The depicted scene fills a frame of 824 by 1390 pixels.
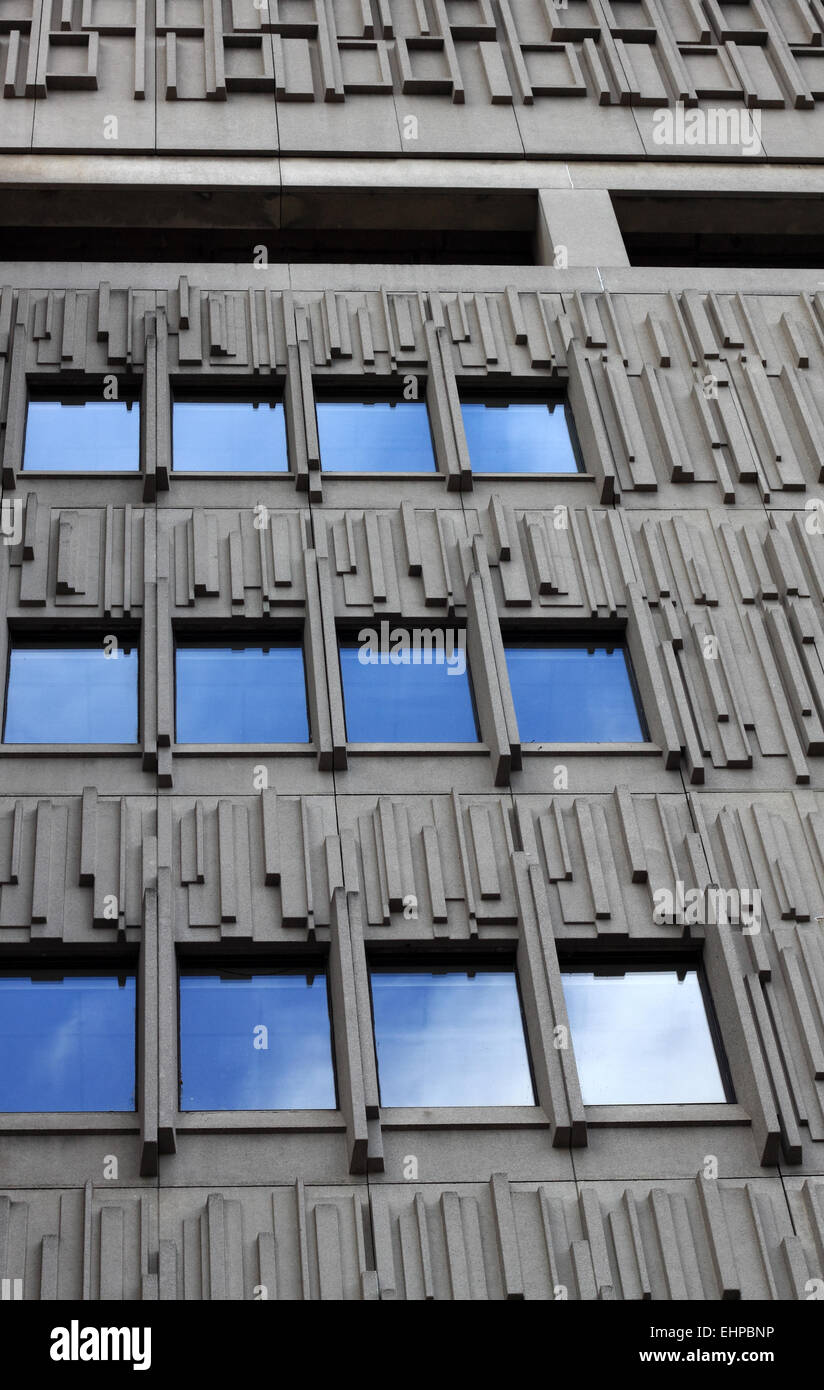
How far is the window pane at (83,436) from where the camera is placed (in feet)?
69.1

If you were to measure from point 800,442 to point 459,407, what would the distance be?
4345 mm

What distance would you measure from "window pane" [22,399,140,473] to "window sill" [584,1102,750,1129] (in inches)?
383

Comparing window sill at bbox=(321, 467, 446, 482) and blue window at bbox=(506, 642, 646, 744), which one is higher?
window sill at bbox=(321, 467, 446, 482)

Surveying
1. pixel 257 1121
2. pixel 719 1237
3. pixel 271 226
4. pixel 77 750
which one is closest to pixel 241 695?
pixel 77 750

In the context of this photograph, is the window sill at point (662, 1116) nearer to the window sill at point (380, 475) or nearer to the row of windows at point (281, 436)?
the window sill at point (380, 475)

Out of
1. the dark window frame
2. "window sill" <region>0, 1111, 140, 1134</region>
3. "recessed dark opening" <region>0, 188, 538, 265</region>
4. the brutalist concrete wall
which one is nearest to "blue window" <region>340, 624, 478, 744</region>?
the brutalist concrete wall

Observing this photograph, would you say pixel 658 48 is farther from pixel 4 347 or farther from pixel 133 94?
pixel 4 347

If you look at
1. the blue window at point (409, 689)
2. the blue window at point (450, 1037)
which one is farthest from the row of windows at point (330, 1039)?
the blue window at point (409, 689)

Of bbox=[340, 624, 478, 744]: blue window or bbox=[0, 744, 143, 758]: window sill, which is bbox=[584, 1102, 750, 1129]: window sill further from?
bbox=[0, 744, 143, 758]: window sill

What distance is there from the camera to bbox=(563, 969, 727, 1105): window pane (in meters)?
16.3

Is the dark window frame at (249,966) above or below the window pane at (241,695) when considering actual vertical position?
below

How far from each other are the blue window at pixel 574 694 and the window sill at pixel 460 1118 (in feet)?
14.3

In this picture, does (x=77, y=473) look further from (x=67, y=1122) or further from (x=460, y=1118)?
(x=460, y=1118)

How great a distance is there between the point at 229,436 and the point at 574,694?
5796 mm
